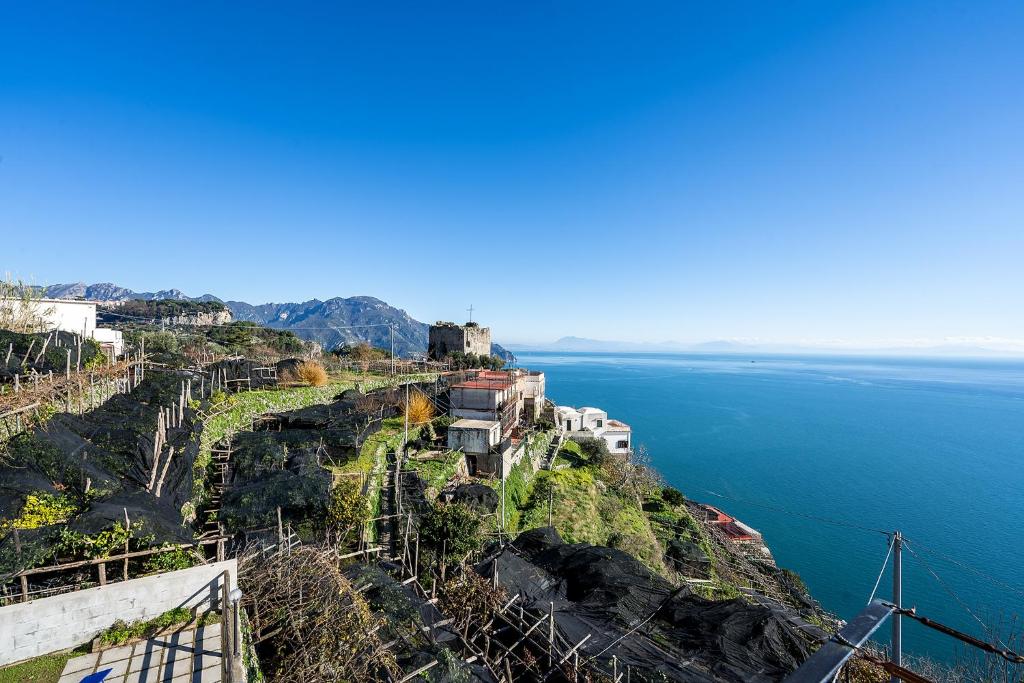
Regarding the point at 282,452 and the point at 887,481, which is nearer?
the point at 282,452

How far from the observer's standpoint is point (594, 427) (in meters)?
35.8

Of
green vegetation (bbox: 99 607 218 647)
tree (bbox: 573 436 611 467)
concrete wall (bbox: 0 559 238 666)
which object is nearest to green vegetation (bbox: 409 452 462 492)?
concrete wall (bbox: 0 559 238 666)

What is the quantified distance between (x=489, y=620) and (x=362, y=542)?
12.3 feet

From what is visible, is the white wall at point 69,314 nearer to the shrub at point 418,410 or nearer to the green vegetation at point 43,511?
the shrub at point 418,410

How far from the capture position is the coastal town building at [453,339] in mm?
48938

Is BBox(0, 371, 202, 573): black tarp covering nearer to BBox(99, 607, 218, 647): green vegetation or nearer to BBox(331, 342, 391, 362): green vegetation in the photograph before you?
BBox(99, 607, 218, 647): green vegetation

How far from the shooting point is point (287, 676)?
6.25 meters

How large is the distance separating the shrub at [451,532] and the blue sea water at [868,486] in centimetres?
1385

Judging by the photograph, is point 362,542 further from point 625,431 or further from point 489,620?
point 625,431

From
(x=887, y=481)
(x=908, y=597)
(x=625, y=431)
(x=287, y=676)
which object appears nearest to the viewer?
(x=287, y=676)

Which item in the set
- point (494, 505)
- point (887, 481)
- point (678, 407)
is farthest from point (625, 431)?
point (678, 407)

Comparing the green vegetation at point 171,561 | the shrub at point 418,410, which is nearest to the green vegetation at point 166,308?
the shrub at point 418,410

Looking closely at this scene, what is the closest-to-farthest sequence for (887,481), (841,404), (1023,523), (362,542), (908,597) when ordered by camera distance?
1. (362,542)
2. (908,597)
3. (1023,523)
4. (887,481)
5. (841,404)

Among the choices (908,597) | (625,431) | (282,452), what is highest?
(282,452)
